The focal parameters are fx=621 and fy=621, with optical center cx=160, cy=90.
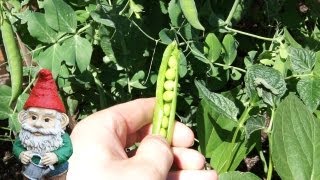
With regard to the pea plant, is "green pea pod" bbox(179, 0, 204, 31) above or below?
above

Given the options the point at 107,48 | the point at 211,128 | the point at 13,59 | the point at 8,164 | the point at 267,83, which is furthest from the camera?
the point at 8,164

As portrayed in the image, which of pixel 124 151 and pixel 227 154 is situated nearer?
pixel 124 151

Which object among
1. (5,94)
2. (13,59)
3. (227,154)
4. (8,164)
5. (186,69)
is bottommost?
(8,164)

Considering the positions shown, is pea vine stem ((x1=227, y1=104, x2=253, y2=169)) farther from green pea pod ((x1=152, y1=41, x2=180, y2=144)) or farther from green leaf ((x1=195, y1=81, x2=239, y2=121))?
green pea pod ((x1=152, y1=41, x2=180, y2=144))

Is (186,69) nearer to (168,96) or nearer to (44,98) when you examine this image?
(168,96)

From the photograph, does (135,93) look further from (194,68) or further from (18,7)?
(18,7)

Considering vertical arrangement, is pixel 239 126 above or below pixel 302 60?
below

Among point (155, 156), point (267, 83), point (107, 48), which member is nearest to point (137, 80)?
point (107, 48)

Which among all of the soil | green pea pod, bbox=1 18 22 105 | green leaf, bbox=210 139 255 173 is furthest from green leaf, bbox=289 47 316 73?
the soil
